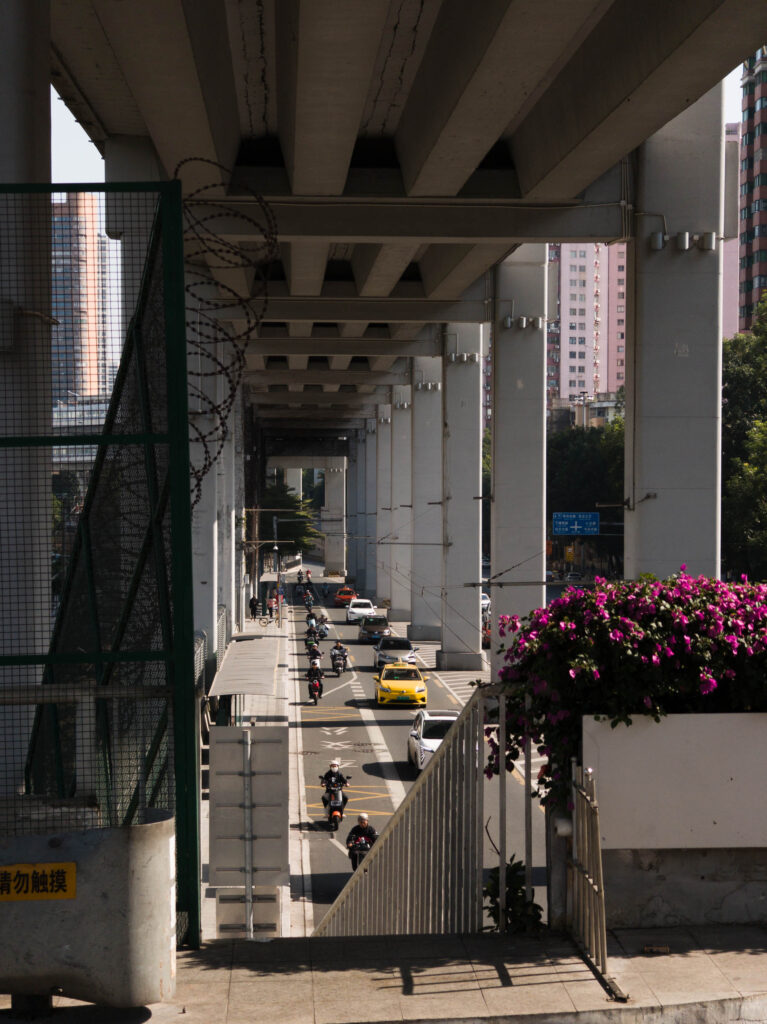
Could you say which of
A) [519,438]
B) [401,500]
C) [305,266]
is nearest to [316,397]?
[401,500]

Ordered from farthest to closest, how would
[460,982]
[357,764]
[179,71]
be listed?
[357,764], [179,71], [460,982]

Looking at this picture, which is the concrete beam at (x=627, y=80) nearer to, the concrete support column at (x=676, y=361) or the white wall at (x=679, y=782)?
Result: the concrete support column at (x=676, y=361)

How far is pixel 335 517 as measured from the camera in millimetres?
113375

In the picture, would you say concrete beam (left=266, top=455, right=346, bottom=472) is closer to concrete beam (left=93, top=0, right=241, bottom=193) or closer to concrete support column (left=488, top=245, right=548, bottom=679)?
concrete support column (left=488, top=245, right=548, bottom=679)

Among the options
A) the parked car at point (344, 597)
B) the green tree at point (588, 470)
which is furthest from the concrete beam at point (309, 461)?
the parked car at point (344, 597)

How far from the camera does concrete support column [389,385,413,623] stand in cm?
5909

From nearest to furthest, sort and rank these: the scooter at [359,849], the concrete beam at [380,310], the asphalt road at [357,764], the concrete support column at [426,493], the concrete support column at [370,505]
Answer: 1. the scooter at [359,849]
2. the asphalt road at [357,764]
3. the concrete beam at [380,310]
4. the concrete support column at [426,493]
5. the concrete support column at [370,505]

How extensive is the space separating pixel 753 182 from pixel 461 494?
60.5 metres

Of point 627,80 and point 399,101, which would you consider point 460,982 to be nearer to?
point 627,80

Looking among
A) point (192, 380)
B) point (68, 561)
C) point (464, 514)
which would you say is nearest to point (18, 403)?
point (68, 561)

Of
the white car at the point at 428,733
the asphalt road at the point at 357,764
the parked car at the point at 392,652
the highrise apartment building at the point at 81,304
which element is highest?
the highrise apartment building at the point at 81,304

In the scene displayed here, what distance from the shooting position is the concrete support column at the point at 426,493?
50.6m

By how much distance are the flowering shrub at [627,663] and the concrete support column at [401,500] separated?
4926cm

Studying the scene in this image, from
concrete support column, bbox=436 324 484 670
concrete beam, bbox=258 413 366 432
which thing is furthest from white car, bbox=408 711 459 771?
concrete beam, bbox=258 413 366 432
